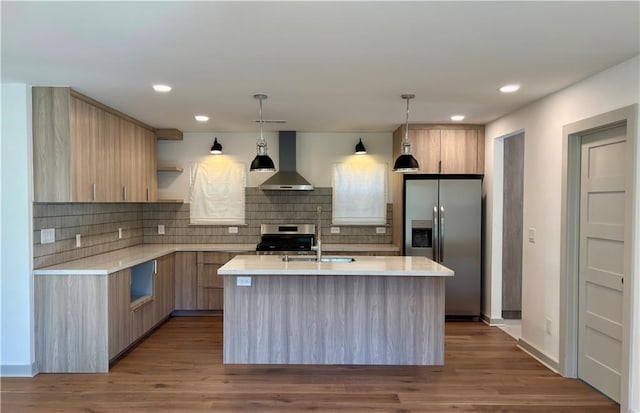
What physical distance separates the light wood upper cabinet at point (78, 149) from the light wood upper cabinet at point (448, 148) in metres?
3.45

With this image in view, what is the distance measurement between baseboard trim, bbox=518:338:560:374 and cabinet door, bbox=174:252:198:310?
12.8 ft

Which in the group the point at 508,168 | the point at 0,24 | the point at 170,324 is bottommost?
the point at 170,324

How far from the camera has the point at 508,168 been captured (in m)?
5.26

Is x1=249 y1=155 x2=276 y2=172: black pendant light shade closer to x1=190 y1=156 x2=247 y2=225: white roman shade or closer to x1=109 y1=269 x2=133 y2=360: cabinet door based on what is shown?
x1=109 y1=269 x2=133 y2=360: cabinet door

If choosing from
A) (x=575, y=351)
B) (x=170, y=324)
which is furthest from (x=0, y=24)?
(x=575, y=351)

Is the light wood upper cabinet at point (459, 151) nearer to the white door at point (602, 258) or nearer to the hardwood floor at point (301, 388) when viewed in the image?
the white door at point (602, 258)

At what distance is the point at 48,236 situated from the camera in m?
3.83

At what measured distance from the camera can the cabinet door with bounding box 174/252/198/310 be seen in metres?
5.43

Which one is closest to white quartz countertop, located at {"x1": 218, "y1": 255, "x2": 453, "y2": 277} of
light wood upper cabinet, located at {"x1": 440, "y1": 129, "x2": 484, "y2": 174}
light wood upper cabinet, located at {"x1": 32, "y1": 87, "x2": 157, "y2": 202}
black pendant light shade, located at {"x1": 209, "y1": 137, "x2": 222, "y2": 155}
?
light wood upper cabinet, located at {"x1": 32, "y1": 87, "x2": 157, "y2": 202}

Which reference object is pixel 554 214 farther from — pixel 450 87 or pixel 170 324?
pixel 170 324

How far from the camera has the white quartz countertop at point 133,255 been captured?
3585 mm

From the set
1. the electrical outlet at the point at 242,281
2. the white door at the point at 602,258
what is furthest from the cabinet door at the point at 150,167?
the white door at the point at 602,258

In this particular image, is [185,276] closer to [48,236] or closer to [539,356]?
[48,236]

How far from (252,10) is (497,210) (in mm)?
3997
